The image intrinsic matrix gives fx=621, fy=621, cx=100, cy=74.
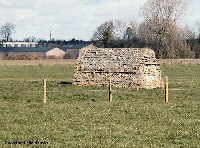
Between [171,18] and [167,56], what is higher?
[171,18]

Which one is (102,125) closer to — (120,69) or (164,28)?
(120,69)

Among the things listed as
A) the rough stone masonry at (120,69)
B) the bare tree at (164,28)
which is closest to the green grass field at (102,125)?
the rough stone masonry at (120,69)

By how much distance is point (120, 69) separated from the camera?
4044 centimetres

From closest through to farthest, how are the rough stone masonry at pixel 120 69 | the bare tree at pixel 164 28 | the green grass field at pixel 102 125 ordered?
the green grass field at pixel 102 125, the rough stone masonry at pixel 120 69, the bare tree at pixel 164 28

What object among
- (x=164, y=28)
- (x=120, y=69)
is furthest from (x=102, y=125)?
(x=164, y=28)

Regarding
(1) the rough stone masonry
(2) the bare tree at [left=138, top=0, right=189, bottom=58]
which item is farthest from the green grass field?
(2) the bare tree at [left=138, top=0, right=189, bottom=58]

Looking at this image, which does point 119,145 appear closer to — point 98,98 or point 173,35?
point 98,98

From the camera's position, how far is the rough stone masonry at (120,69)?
39.7 meters

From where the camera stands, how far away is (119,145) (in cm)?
1377

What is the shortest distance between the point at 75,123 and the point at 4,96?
12.6 m

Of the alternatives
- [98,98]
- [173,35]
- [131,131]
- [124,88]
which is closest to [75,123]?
[131,131]

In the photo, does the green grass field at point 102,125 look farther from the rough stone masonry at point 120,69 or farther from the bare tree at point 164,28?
the bare tree at point 164,28

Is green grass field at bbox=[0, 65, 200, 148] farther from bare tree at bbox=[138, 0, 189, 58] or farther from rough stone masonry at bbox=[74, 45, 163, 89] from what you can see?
bare tree at bbox=[138, 0, 189, 58]

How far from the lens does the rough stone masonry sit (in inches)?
1563
